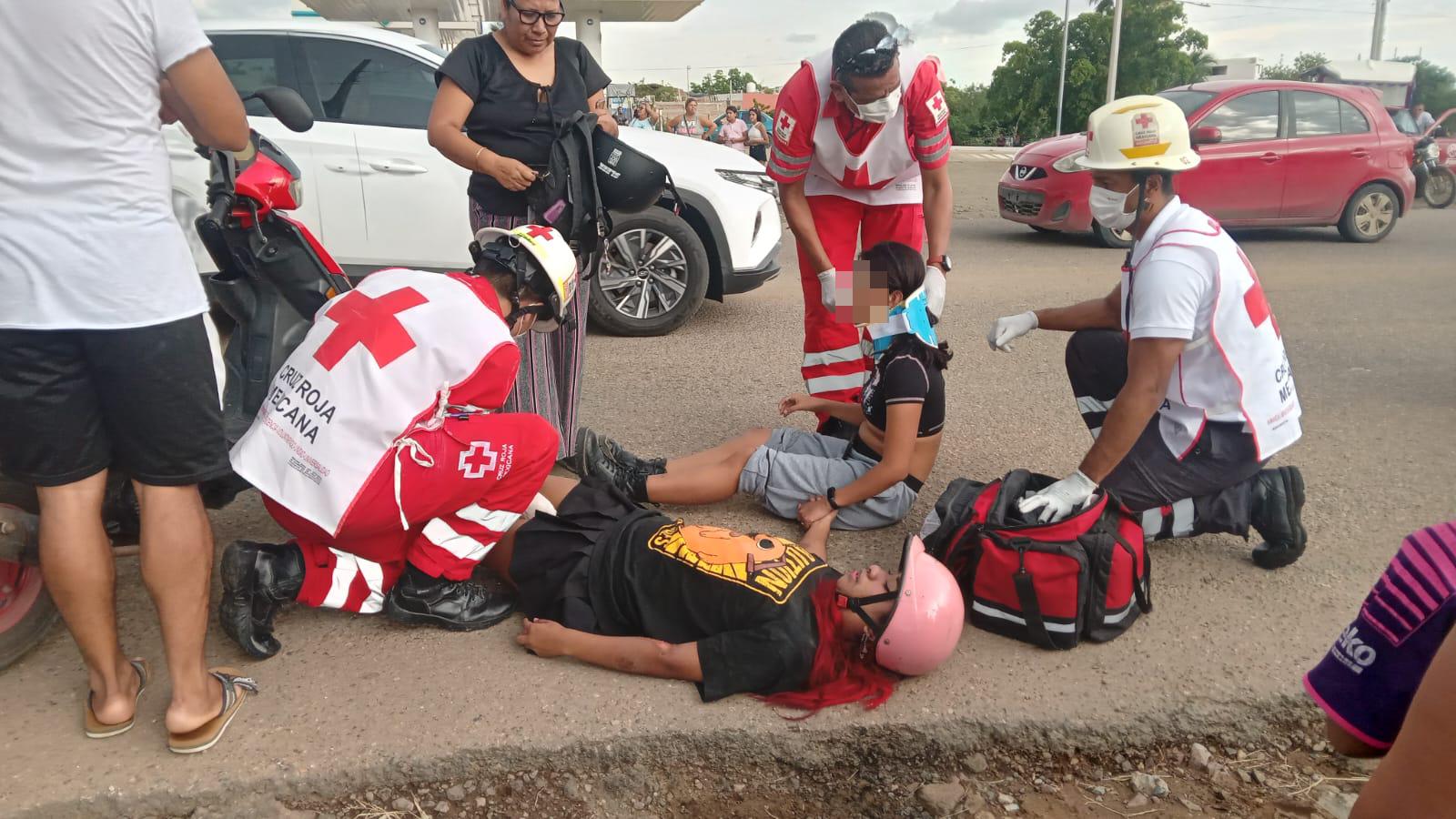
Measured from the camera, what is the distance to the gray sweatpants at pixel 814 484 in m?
3.54

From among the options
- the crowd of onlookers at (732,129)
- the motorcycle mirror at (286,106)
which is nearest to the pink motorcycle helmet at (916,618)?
the motorcycle mirror at (286,106)

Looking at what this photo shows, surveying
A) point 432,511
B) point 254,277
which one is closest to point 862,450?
point 432,511

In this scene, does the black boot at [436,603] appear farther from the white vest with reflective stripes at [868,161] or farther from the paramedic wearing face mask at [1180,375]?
the white vest with reflective stripes at [868,161]

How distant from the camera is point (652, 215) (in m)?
6.08

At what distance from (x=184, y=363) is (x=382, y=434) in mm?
496

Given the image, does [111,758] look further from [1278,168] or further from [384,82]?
[1278,168]

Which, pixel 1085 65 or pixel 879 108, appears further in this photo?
pixel 1085 65

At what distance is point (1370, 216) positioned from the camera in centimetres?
1056

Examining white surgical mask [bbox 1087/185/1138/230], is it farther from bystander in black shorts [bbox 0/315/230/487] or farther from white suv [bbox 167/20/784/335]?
white suv [bbox 167/20/784/335]

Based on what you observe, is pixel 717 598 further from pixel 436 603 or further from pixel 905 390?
pixel 905 390

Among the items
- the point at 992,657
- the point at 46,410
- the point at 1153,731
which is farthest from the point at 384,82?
the point at 1153,731

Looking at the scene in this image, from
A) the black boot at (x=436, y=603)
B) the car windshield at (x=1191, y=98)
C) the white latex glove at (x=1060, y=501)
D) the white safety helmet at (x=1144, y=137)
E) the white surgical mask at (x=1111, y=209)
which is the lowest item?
the black boot at (x=436, y=603)

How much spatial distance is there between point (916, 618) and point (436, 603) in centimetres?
136

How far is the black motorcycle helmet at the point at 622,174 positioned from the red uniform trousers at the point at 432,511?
1037 mm
